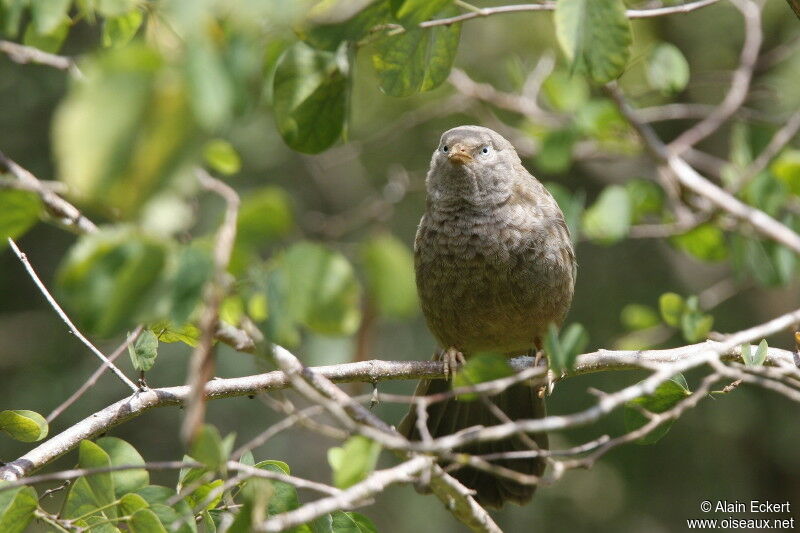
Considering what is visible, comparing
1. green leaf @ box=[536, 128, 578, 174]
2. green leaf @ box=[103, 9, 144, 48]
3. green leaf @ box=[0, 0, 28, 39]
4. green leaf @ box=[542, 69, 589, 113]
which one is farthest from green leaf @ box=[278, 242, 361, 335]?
green leaf @ box=[542, 69, 589, 113]

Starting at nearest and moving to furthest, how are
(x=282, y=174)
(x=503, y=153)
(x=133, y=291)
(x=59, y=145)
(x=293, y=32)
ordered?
(x=59, y=145)
(x=133, y=291)
(x=293, y=32)
(x=503, y=153)
(x=282, y=174)

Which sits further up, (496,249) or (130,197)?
(130,197)

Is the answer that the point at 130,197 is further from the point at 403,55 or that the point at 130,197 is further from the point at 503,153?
the point at 503,153

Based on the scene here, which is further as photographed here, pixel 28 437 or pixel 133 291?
pixel 28 437

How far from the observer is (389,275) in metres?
1.54

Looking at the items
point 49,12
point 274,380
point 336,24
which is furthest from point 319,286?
point 274,380

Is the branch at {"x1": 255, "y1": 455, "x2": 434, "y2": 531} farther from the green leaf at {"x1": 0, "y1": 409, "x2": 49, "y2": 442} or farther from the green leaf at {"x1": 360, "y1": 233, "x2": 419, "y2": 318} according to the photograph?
the green leaf at {"x1": 0, "y1": 409, "x2": 49, "y2": 442}

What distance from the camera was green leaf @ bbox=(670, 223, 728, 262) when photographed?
15.0ft

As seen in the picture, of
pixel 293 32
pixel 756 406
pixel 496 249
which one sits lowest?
pixel 756 406

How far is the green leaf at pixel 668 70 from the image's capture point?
427cm

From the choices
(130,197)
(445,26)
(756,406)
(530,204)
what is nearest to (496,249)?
(530,204)

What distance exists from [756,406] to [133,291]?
679 centimetres

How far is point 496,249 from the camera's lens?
4.25m

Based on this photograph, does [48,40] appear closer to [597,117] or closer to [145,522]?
[145,522]
